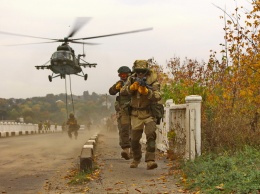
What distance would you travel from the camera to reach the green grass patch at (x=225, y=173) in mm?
4969

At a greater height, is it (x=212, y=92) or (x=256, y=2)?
(x=256, y=2)

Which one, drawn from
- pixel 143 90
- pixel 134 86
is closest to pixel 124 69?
pixel 134 86

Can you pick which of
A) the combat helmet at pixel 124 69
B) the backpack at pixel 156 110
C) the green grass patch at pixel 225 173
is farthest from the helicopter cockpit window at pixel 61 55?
the green grass patch at pixel 225 173

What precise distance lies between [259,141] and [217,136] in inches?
37.6

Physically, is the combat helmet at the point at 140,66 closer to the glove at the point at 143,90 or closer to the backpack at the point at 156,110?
the glove at the point at 143,90

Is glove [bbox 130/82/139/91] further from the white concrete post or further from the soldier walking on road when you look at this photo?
the white concrete post

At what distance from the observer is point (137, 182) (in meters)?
6.43

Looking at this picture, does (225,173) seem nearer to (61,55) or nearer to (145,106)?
(145,106)

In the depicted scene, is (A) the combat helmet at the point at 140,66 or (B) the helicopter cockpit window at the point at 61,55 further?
(B) the helicopter cockpit window at the point at 61,55

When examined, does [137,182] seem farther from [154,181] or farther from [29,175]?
[29,175]

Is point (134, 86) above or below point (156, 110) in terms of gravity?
above

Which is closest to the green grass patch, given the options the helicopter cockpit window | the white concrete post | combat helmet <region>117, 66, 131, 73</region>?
the white concrete post

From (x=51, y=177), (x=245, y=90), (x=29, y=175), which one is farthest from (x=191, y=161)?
(x=245, y=90)

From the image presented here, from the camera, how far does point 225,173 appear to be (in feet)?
18.9
